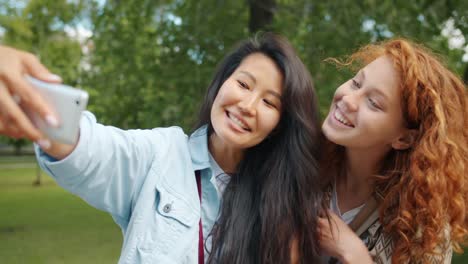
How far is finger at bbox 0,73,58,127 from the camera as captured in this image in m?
1.25

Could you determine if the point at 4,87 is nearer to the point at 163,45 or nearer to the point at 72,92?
the point at 72,92

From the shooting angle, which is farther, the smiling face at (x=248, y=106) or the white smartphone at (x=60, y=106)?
the smiling face at (x=248, y=106)

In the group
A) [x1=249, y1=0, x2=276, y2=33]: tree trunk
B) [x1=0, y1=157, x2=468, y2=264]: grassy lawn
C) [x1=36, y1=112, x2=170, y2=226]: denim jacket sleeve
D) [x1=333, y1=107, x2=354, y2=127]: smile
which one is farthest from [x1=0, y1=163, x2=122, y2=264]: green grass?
[x1=36, y1=112, x2=170, y2=226]: denim jacket sleeve

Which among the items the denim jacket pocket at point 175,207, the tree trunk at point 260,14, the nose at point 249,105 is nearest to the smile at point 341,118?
the nose at point 249,105

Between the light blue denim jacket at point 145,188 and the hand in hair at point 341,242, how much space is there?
2.03 ft

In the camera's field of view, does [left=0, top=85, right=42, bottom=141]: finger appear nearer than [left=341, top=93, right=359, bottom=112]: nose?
Yes

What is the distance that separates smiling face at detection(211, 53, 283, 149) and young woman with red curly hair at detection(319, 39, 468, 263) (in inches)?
15.3

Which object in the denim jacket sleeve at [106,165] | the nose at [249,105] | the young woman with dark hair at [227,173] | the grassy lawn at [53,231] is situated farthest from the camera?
the grassy lawn at [53,231]

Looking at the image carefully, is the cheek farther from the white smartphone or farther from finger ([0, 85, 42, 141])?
finger ([0, 85, 42, 141])

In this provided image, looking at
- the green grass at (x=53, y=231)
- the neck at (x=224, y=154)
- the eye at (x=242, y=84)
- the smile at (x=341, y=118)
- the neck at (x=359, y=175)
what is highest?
the eye at (x=242, y=84)

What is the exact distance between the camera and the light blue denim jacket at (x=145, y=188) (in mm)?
1822

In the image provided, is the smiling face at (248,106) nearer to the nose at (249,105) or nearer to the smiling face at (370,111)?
the nose at (249,105)

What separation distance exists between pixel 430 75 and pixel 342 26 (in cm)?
548

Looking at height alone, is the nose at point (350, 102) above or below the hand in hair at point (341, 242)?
above
